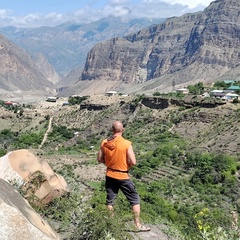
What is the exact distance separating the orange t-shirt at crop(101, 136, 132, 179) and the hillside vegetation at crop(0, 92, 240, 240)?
2.39ft

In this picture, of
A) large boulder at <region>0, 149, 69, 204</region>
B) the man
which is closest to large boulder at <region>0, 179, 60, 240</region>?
the man

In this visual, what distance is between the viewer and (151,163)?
39438 millimetres

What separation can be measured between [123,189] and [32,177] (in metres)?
2.57

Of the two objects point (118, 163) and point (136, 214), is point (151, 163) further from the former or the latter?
point (118, 163)

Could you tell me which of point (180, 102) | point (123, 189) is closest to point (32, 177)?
point (123, 189)

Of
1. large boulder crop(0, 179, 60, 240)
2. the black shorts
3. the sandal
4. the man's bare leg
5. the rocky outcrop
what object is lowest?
the rocky outcrop

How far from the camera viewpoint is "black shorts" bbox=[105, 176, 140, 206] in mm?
8734

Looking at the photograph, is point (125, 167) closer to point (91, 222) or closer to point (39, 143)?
point (91, 222)

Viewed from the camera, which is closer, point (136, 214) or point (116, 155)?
point (116, 155)

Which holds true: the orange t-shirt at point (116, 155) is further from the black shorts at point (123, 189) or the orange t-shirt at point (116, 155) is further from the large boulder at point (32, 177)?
the large boulder at point (32, 177)

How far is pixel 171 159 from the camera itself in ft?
133

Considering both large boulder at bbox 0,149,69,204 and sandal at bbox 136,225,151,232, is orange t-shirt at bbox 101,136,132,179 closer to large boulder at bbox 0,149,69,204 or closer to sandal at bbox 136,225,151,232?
sandal at bbox 136,225,151,232

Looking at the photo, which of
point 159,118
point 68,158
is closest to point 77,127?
point 159,118

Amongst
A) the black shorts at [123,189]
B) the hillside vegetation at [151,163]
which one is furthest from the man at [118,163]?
the hillside vegetation at [151,163]
